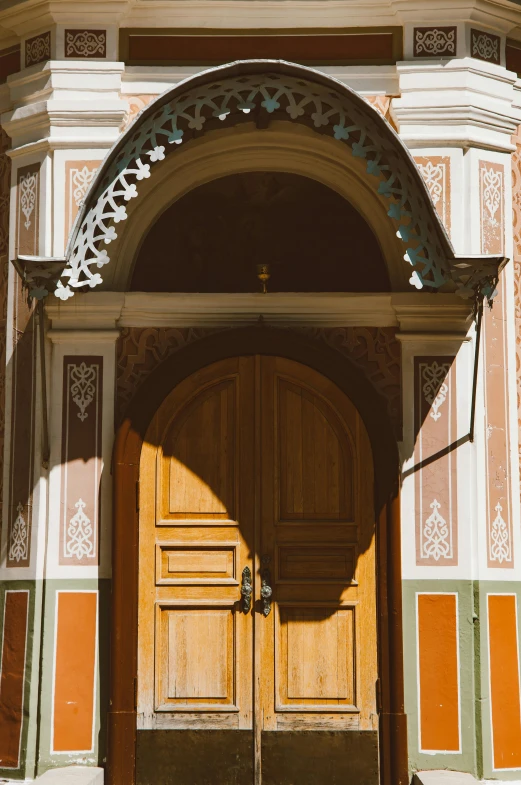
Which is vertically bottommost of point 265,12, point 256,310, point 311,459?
point 311,459

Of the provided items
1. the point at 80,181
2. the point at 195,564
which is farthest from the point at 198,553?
the point at 80,181

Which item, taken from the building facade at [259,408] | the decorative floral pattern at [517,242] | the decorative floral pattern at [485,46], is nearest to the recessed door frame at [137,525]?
the building facade at [259,408]

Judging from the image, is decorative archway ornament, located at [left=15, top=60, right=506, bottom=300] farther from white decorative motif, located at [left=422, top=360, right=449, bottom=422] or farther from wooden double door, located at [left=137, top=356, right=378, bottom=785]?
wooden double door, located at [left=137, top=356, right=378, bottom=785]

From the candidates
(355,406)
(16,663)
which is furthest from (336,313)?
(16,663)

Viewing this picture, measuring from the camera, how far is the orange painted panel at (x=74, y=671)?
8242mm

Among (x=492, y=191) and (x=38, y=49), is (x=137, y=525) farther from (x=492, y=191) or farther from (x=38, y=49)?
(x=38, y=49)

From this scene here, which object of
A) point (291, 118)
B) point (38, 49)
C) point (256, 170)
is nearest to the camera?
point (291, 118)

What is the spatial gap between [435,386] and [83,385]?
232cm

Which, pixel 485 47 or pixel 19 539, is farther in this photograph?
pixel 485 47

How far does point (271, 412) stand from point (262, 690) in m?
1.80

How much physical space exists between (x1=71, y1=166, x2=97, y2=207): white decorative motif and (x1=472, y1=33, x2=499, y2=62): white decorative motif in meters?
2.70

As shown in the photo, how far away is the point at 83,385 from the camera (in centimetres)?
859

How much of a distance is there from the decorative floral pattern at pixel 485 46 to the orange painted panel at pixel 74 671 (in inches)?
174

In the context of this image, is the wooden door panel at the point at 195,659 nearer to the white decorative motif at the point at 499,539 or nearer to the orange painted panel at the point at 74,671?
the orange painted panel at the point at 74,671
